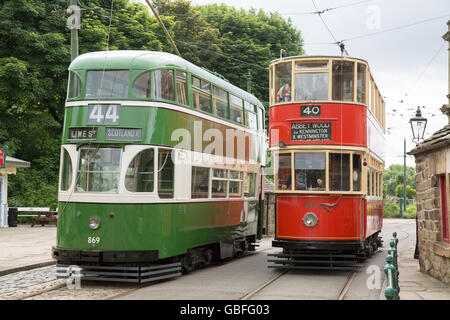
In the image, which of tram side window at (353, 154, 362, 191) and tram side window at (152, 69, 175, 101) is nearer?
tram side window at (152, 69, 175, 101)

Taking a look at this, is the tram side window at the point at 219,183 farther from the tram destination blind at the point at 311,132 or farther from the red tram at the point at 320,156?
the tram destination blind at the point at 311,132

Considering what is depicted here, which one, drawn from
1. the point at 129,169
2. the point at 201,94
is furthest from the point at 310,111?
the point at 129,169

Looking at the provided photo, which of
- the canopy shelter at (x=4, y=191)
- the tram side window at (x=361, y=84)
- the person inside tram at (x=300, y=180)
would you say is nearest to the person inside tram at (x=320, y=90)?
the tram side window at (x=361, y=84)

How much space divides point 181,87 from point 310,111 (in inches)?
118

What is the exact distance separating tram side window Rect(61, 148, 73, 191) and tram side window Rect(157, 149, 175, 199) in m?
1.72

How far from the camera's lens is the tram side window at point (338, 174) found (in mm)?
14219

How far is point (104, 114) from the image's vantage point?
488 inches

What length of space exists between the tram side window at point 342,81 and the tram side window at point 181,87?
3.39 meters

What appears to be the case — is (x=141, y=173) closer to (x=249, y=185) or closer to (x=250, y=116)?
(x=249, y=185)

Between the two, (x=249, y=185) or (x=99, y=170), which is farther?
(x=249, y=185)

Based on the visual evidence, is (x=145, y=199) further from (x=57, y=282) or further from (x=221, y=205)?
(x=221, y=205)

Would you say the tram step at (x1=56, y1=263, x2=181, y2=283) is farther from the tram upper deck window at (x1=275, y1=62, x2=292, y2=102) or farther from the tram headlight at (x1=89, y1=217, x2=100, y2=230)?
the tram upper deck window at (x1=275, y1=62, x2=292, y2=102)

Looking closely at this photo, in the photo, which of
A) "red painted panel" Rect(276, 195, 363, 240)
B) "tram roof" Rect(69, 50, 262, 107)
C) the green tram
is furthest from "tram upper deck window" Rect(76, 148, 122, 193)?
"red painted panel" Rect(276, 195, 363, 240)

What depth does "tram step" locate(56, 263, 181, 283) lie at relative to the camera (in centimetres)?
1214
